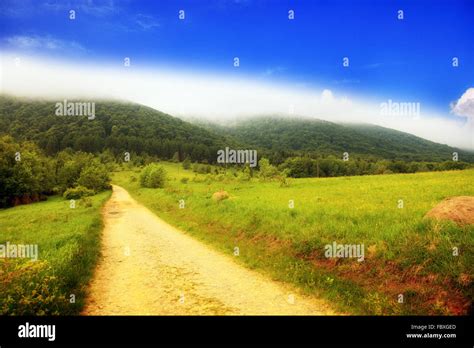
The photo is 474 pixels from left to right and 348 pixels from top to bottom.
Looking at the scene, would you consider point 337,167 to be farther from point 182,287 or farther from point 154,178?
point 182,287

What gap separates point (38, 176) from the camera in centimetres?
6288

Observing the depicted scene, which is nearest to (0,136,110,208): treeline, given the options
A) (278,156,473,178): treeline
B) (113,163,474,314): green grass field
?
(113,163,474,314): green grass field

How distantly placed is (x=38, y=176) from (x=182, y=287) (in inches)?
2608

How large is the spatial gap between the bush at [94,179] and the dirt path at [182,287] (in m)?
55.8

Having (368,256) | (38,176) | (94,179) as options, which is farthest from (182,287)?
(38,176)

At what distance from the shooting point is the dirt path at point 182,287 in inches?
360

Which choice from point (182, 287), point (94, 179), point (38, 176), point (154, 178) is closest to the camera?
point (182, 287)

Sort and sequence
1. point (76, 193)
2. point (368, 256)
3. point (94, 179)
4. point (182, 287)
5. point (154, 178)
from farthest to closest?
point (154, 178)
point (94, 179)
point (76, 193)
point (368, 256)
point (182, 287)

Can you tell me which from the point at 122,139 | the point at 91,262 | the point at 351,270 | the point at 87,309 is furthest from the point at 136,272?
the point at 122,139

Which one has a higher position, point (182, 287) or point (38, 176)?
point (38, 176)

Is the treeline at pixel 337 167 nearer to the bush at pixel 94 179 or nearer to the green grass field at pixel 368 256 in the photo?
the bush at pixel 94 179

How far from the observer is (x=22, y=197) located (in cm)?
5888
